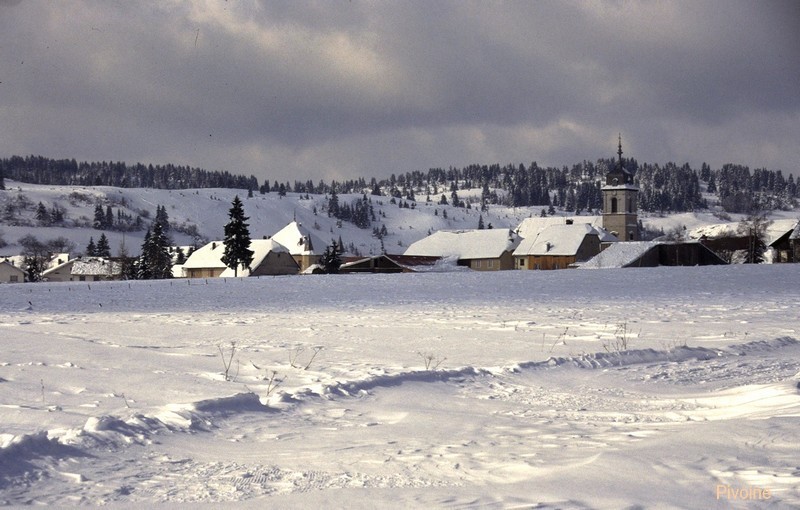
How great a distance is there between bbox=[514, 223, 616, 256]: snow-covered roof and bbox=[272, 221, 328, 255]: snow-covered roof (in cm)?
3370

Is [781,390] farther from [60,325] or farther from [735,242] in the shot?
[735,242]

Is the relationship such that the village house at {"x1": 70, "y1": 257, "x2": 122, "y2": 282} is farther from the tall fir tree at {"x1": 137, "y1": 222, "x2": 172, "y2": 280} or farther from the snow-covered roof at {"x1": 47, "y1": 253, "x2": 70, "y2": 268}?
the tall fir tree at {"x1": 137, "y1": 222, "x2": 172, "y2": 280}

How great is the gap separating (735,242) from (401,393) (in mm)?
118430

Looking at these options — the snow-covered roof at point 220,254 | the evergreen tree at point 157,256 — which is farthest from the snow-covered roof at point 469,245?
the evergreen tree at point 157,256

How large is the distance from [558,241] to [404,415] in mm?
98195

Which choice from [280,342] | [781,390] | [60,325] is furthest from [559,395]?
[60,325]

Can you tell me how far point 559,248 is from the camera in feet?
341

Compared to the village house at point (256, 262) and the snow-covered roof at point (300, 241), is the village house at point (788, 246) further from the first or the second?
the snow-covered roof at point (300, 241)

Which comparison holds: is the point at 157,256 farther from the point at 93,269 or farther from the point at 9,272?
the point at 9,272

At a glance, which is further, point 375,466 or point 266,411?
point 266,411

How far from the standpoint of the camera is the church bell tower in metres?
130

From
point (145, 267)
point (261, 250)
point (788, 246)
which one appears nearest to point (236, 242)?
point (145, 267)

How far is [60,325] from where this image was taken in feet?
74.4

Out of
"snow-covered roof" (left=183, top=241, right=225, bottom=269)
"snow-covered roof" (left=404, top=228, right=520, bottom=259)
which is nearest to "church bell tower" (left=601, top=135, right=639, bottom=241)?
"snow-covered roof" (left=404, top=228, right=520, bottom=259)
